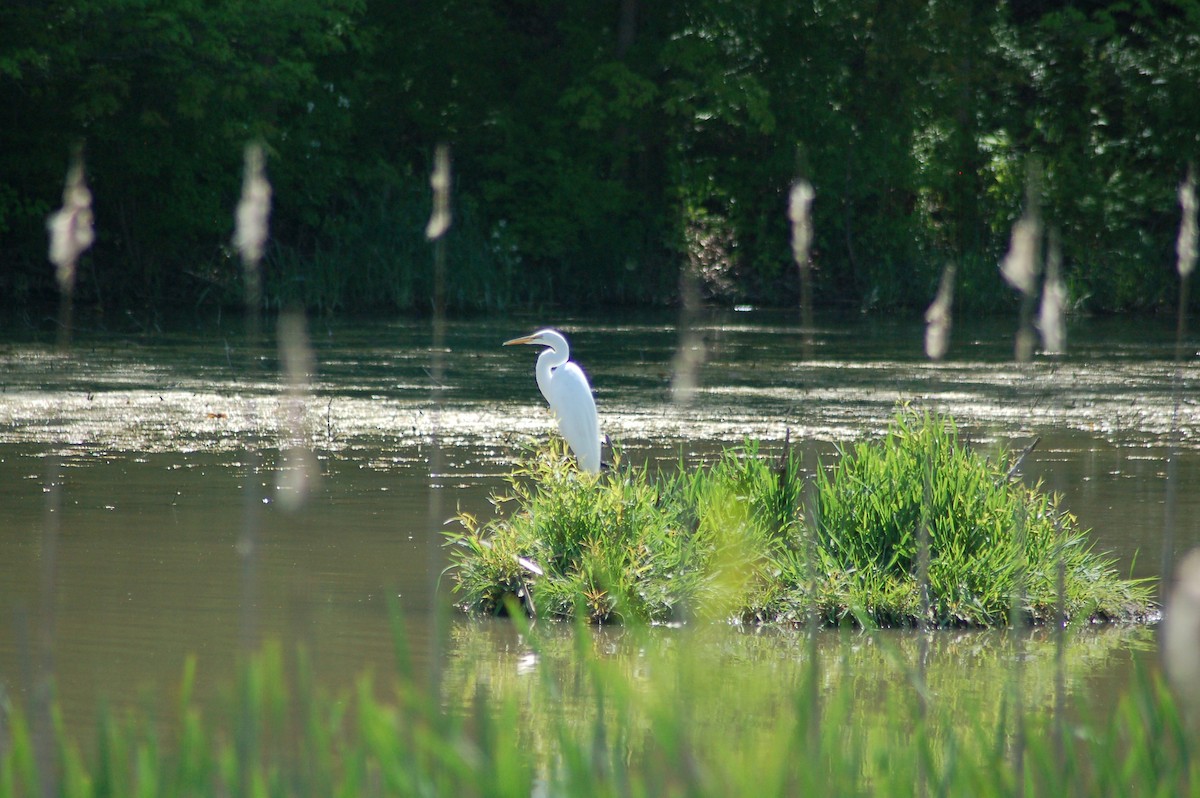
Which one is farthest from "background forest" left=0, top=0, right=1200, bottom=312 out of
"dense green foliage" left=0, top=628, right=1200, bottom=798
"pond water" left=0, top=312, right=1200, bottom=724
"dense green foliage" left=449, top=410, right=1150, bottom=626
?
"dense green foliage" left=0, top=628, right=1200, bottom=798

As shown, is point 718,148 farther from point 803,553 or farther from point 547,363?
point 803,553

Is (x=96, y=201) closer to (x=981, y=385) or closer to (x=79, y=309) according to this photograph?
(x=79, y=309)

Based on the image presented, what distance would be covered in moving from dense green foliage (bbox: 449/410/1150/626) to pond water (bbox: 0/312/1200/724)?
16 cm

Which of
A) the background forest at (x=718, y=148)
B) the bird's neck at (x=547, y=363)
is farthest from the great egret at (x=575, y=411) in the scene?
the background forest at (x=718, y=148)

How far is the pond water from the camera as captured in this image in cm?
537

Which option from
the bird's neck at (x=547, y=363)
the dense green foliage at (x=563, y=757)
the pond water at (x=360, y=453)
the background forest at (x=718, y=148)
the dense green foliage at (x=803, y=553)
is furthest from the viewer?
the background forest at (x=718, y=148)

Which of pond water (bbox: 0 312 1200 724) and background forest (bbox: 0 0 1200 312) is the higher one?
background forest (bbox: 0 0 1200 312)

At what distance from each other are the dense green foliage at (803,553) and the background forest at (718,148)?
18.5 metres

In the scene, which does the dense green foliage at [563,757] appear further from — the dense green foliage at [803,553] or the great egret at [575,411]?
the great egret at [575,411]

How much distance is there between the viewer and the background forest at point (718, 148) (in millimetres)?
25344

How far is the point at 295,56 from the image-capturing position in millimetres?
24250

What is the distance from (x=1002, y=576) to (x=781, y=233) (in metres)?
23.0

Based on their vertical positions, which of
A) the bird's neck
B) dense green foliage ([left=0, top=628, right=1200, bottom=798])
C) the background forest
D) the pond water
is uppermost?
the background forest

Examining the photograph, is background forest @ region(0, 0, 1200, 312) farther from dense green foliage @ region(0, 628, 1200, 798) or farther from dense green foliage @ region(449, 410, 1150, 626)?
dense green foliage @ region(0, 628, 1200, 798)
